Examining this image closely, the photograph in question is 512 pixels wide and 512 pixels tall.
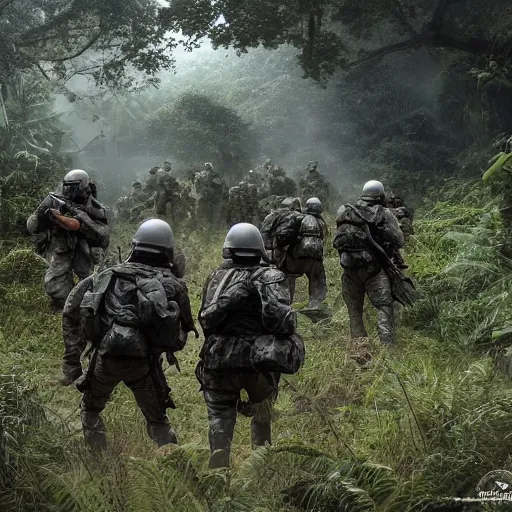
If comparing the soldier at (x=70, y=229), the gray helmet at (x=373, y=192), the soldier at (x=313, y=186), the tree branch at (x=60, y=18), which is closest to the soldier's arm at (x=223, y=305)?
the soldier at (x=70, y=229)

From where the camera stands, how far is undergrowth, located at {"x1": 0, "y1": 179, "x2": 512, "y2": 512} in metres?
3.20

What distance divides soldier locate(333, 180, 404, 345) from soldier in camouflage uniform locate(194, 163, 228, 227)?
23.7 ft

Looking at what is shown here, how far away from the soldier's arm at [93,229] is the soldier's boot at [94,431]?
9.00 feet

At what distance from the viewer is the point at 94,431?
4168mm

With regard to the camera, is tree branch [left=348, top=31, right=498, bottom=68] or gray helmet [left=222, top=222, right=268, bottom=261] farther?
tree branch [left=348, top=31, right=498, bottom=68]

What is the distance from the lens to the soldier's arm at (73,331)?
14.0ft

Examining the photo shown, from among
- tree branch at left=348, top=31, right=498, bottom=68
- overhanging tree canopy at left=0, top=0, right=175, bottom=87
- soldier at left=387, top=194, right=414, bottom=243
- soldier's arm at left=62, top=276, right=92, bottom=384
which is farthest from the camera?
tree branch at left=348, top=31, right=498, bottom=68

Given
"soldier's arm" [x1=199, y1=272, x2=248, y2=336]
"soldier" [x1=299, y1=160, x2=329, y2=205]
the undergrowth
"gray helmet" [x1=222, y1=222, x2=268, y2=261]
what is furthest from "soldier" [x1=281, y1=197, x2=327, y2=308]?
"soldier" [x1=299, y1=160, x2=329, y2=205]

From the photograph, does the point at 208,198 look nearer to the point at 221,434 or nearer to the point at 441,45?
the point at 441,45

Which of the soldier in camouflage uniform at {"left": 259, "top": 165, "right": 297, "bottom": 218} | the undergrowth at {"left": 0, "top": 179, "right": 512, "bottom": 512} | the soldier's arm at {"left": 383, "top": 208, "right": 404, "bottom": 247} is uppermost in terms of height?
the soldier in camouflage uniform at {"left": 259, "top": 165, "right": 297, "bottom": 218}

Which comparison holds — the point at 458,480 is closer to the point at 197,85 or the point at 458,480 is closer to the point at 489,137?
the point at 489,137

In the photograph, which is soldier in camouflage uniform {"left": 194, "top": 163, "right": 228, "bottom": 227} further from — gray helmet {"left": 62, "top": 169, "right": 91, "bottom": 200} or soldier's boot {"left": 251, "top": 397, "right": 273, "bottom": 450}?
soldier's boot {"left": 251, "top": 397, "right": 273, "bottom": 450}

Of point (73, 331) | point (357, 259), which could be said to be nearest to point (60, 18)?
point (357, 259)

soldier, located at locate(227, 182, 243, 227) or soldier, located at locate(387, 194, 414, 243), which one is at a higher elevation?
soldier, located at locate(227, 182, 243, 227)
